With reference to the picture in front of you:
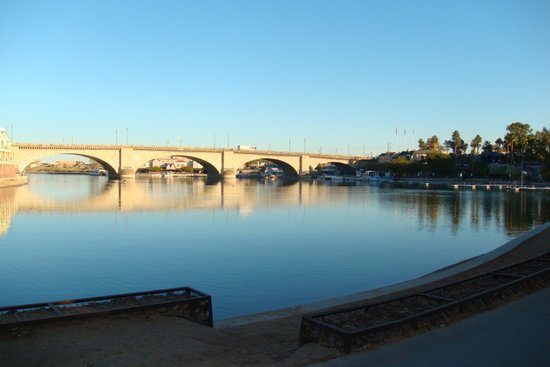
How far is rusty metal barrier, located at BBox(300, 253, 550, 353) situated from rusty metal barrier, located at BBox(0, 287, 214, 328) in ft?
9.06

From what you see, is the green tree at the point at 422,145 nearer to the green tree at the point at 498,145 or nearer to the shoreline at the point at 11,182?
the green tree at the point at 498,145

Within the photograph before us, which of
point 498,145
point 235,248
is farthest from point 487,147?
point 235,248

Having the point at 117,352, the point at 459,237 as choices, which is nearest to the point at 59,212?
the point at 459,237

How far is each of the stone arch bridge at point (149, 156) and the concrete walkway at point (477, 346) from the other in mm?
107643

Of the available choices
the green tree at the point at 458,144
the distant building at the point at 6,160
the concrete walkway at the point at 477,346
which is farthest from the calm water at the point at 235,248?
the green tree at the point at 458,144

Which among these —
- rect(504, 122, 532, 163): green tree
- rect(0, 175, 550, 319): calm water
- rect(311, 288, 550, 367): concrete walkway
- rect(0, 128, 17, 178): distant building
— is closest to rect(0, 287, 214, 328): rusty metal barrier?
rect(0, 175, 550, 319): calm water

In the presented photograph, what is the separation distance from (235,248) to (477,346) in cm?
1766

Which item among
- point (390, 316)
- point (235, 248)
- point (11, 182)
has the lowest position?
point (235, 248)

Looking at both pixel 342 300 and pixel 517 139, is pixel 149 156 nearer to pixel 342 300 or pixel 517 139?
pixel 517 139

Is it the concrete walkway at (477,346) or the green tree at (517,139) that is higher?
the green tree at (517,139)

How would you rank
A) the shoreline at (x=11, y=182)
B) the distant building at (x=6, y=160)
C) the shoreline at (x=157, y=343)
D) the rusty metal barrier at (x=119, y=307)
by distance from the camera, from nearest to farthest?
the shoreline at (x=157, y=343)
the rusty metal barrier at (x=119, y=307)
the shoreline at (x=11, y=182)
the distant building at (x=6, y=160)

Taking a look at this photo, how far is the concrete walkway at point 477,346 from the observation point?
7.34 meters

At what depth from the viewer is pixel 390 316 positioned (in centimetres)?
977

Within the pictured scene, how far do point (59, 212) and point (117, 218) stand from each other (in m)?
8.19
